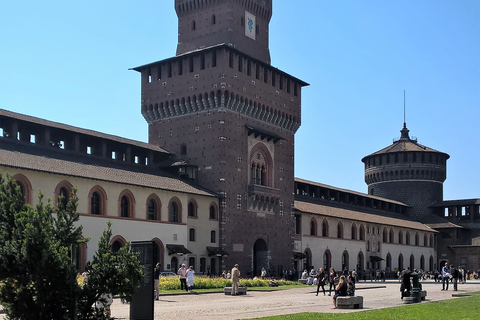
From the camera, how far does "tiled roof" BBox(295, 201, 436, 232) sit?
220 feet

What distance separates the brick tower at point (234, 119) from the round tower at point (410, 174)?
3568 centimetres

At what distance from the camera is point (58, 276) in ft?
42.2

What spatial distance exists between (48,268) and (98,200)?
30338 millimetres

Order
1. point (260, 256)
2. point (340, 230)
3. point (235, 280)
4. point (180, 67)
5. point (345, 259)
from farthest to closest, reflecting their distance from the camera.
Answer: point (345, 259)
point (340, 230)
point (260, 256)
point (180, 67)
point (235, 280)

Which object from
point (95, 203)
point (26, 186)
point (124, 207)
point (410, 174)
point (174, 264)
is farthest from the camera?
point (410, 174)

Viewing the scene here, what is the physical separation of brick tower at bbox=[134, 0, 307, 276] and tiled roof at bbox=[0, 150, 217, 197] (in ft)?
11.5

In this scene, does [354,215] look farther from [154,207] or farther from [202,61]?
[154,207]

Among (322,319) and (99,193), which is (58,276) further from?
(99,193)

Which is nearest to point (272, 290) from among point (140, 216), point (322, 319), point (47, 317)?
point (140, 216)

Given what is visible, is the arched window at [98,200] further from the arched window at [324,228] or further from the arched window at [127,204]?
the arched window at [324,228]

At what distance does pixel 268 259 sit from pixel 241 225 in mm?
4442

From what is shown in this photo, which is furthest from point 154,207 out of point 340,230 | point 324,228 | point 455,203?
point 455,203

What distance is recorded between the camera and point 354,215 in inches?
2972

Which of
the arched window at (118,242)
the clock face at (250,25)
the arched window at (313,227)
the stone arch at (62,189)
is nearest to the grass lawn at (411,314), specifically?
the stone arch at (62,189)
